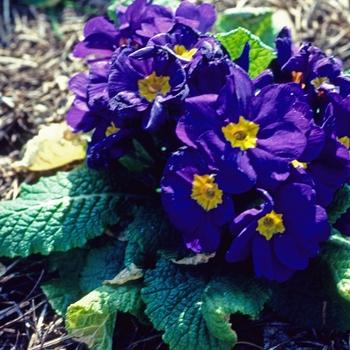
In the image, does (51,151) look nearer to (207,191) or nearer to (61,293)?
(61,293)

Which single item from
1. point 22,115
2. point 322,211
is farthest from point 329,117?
point 22,115

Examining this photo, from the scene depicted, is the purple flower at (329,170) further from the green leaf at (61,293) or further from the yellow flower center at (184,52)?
the green leaf at (61,293)

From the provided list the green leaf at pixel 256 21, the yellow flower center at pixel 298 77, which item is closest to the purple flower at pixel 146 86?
the yellow flower center at pixel 298 77

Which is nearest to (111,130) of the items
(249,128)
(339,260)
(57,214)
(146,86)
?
(146,86)

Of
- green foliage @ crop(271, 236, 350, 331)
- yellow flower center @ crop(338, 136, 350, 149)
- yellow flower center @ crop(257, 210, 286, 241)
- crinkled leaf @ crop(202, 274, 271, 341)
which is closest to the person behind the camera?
crinkled leaf @ crop(202, 274, 271, 341)

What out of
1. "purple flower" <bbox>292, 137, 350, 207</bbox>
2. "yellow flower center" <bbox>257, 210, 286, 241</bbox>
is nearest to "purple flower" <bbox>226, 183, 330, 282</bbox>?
"yellow flower center" <bbox>257, 210, 286, 241</bbox>

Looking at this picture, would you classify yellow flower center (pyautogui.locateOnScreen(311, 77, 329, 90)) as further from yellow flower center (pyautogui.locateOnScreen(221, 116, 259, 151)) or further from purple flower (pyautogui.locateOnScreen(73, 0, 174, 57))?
purple flower (pyautogui.locateOnScreen(73, 0, 174, 57))
